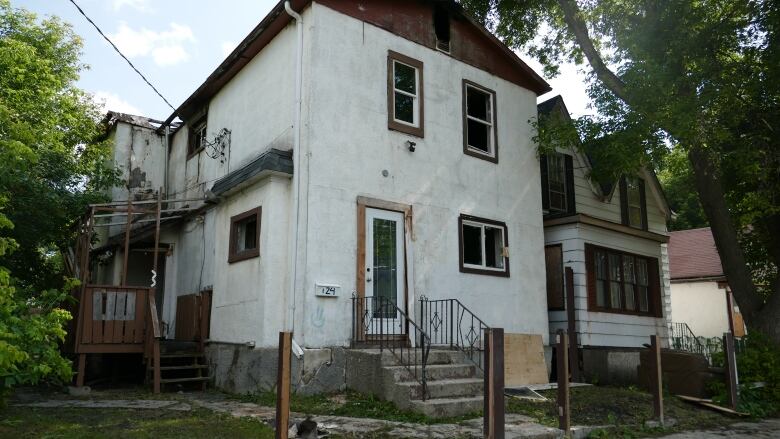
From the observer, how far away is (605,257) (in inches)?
600

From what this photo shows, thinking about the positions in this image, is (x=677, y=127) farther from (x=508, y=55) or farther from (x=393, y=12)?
(x=393, y=12)

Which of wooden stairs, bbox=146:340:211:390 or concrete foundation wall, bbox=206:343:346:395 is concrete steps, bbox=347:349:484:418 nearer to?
concrete foundation wall, bbox=206:343:346:395

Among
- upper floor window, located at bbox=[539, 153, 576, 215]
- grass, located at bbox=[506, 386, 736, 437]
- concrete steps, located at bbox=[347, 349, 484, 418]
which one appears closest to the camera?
concrete steps, located at bbox=[347, 349, 484, 418]

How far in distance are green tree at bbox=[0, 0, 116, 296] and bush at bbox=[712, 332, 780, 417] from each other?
13.6 meters

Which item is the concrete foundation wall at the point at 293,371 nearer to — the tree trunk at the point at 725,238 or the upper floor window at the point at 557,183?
the upper floor window at the point at 557,183

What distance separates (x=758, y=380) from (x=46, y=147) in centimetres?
1597

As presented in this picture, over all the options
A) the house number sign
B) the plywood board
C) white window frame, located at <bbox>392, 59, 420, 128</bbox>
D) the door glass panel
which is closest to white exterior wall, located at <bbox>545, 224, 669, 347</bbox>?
the plywood board

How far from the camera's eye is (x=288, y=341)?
16.6ft

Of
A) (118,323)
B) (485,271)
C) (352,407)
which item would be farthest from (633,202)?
(118,323)

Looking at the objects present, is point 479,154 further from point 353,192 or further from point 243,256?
point 243,256

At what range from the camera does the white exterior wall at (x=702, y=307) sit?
2541 cm

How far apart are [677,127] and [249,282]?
8.52 meters

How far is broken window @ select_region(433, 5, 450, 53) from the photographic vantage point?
41.6ft

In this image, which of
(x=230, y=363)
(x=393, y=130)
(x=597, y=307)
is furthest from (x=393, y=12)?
(x=597, y=307)
